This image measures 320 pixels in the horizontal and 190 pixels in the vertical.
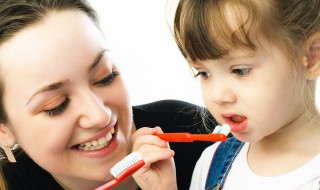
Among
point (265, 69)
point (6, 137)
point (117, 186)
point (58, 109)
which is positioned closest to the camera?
point (265, 69)

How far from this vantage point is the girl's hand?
0.97m

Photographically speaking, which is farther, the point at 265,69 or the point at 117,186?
the point at 117,186

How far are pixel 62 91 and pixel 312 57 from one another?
0.48m

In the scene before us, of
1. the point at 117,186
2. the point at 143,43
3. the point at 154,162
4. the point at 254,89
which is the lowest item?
the point at 117,186

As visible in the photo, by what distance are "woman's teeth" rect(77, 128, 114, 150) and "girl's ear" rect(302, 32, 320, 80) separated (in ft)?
1.48

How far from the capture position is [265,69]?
30.6 inches

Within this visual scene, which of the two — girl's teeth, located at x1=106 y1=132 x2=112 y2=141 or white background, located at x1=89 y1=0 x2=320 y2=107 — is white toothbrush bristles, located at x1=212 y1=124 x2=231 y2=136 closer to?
girl's teeth, located at x1=106 y1=132 x2=112 y2=141

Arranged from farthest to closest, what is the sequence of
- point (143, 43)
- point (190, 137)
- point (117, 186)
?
point (143, 43), point (117, 186), point (190, 137)

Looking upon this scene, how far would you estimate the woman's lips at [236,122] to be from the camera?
0.83 meters

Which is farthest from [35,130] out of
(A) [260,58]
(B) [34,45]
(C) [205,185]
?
(A) [260,58]

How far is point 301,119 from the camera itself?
847mm

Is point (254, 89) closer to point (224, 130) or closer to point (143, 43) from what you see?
point (224, 130)

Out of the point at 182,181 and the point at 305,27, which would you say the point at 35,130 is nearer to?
the point at 182,181

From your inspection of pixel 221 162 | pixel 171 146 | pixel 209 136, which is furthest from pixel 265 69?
pixel 171 146
